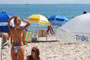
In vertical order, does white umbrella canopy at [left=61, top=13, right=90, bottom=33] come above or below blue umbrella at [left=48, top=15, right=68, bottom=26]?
above

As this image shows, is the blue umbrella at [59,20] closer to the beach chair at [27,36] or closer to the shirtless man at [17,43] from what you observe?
the beach chair at [27,36]

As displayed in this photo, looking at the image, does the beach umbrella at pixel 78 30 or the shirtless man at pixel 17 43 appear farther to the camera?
the shirtless man at pixel 17 43

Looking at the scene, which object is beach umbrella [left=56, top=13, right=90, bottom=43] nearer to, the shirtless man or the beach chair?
the shirtless man

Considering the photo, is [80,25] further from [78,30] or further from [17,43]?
[17,43]

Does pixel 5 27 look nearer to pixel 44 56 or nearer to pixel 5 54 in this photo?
pixel 5 54

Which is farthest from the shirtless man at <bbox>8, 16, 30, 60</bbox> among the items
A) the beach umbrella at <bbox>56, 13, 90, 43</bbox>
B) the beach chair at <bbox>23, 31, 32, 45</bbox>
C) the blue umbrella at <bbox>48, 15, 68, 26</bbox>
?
the blue umbrella at <bbox>48, 15, 68, 26</bbox>

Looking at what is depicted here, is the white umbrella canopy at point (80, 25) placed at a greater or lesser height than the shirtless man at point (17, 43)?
greater

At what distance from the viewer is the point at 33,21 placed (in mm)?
13969

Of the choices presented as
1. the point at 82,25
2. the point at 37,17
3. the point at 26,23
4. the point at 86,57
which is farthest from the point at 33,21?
the point at 82,25

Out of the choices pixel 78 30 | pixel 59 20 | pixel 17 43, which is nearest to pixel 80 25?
pixel 78 30

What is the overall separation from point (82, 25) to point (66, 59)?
359 cm

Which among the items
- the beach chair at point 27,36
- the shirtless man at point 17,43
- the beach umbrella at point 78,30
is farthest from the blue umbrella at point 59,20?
the beach umbrella at point 78,30

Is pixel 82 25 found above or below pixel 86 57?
above

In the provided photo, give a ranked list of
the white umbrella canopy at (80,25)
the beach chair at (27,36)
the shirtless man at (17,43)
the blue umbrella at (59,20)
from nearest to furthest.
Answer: the white umbrella canopy at (80,25) → the shirtless man at (17,43) → the beach chair at (27,36) → the blue umbrella at (59,20)
